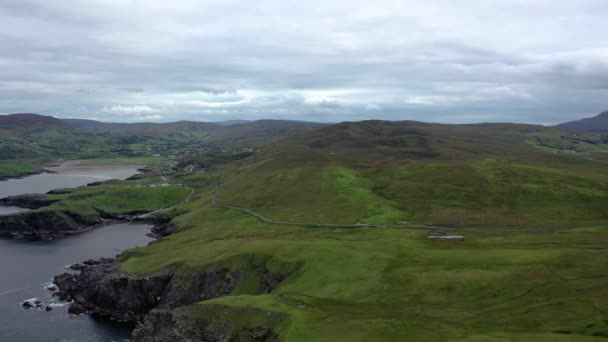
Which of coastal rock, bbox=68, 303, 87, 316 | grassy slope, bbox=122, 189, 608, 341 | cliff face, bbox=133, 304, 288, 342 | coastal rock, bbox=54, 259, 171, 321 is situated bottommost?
coastal rock, bbox=68, 303, 87, 316

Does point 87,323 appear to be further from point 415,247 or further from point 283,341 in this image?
point 415,247

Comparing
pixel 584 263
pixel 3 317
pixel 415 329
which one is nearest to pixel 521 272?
pixel 584 263

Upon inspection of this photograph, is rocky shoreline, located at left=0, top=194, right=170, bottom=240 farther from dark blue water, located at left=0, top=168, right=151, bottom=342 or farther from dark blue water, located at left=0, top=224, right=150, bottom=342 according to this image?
dark blue water, located at left=0, top=168, right=151, bottom=342

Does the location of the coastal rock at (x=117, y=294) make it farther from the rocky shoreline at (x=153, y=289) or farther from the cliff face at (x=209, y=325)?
the cliff face at (x=209, y=325)

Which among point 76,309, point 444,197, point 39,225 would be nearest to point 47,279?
point 76,309

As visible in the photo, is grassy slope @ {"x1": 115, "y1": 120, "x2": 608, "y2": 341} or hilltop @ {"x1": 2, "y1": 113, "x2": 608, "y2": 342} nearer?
grassy slope @ {"x1": 115, "y1": 120, "x2": 608, "y2": 341}

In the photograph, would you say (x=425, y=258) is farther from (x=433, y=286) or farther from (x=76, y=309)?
(x=76, y=309)

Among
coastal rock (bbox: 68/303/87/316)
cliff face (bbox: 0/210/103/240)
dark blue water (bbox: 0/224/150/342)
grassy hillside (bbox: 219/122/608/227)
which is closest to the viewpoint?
dark blue water (bbox: 0/224/150/342)

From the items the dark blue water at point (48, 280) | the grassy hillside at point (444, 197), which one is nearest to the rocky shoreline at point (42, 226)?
the dark blue water at point (48, 280)

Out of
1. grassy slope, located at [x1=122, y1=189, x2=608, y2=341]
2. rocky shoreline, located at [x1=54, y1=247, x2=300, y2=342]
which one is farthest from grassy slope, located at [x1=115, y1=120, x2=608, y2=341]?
rocky shoreline, located at [x1=54, y1=247, x2=300, y2=342]
